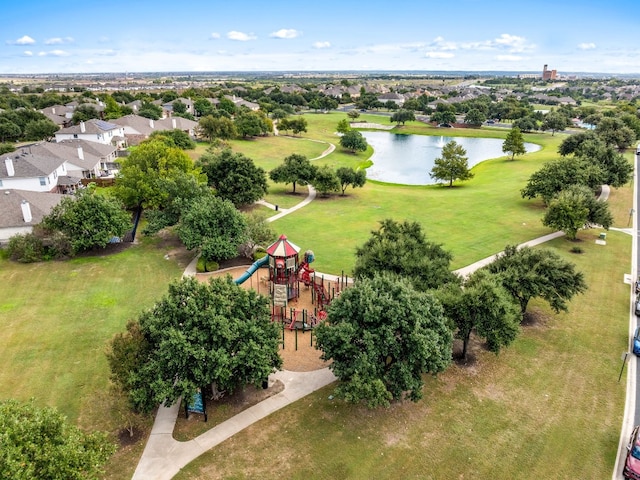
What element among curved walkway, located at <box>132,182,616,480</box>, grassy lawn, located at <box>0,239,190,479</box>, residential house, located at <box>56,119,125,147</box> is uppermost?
residential house, located at <box>56,119,125,147</box>

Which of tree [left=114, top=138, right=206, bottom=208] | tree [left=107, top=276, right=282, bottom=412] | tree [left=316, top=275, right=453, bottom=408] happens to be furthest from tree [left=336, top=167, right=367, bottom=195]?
tree [left=107, top=276, right=282, bottom=412]

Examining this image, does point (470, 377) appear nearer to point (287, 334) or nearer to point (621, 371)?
point (621, 371)

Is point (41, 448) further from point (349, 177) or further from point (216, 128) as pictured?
point (216, 128)

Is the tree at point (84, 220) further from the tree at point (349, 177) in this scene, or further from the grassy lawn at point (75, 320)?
the tree at point (349, 177)

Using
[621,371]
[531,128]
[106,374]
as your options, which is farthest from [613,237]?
[531,128]

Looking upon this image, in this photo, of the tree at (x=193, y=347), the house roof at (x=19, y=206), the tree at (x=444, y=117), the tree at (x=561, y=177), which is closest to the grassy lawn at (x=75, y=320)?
the tree at (x=193, y=347)

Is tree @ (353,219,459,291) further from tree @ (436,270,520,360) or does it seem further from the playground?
the playground
